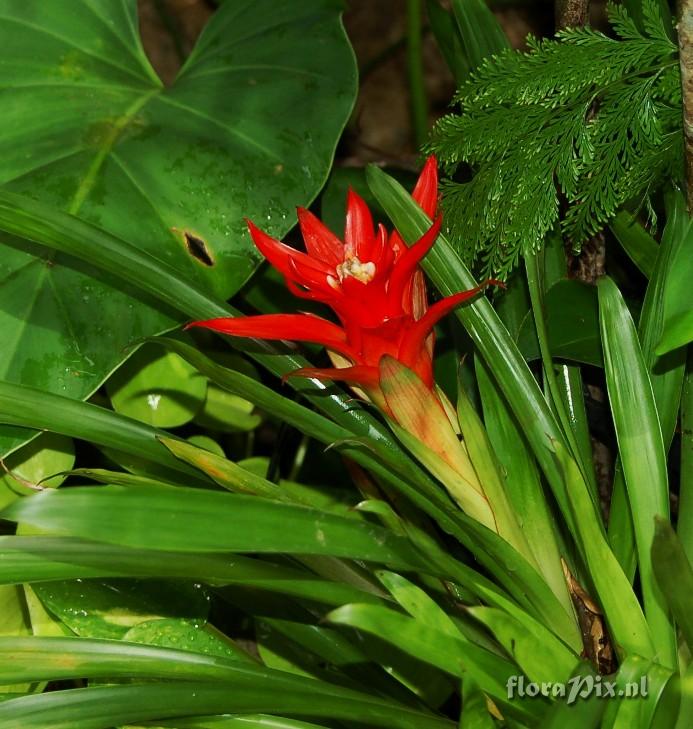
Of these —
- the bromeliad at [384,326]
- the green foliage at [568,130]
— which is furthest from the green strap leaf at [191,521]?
the green foliage at [568,130]

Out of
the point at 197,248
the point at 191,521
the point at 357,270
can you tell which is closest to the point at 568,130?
the point at 357,270

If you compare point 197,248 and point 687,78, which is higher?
point 687,78

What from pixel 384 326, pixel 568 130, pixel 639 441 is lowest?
pixel 639 441

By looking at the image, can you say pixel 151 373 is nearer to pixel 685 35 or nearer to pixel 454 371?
pixel 454 371

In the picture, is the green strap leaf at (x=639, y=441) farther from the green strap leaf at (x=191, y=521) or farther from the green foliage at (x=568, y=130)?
the green strap leaf at (x=191, y=521)

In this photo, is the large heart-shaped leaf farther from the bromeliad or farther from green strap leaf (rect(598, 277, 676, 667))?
green strap leaf (rect(598, 277, 676, 667))

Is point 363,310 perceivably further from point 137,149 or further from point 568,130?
point 137,149

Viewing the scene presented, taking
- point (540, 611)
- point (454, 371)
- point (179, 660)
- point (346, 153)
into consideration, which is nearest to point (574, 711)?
point (540, 611)
